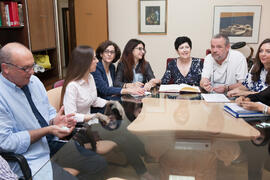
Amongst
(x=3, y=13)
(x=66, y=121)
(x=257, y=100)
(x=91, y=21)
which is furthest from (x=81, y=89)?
(x=91, y=21)

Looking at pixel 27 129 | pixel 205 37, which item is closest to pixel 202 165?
pixel 27 129

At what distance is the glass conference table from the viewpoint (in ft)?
3.95

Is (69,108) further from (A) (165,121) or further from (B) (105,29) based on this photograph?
(B) (105,29)

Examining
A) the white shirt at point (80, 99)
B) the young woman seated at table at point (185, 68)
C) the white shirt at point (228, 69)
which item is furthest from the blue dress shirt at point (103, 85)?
the white shirt at point (228, 69)

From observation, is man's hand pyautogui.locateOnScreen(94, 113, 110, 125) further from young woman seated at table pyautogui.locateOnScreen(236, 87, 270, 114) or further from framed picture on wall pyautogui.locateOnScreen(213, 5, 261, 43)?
framed picture on wall pyautogui.locateOnScreen(213, 5, 261, 43)

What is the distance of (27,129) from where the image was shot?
4.94 ft

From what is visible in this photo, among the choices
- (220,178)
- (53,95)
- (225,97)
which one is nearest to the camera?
(220,178)

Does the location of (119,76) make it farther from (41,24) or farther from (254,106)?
(41,24)

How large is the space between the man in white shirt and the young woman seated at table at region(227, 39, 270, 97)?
1.59ft

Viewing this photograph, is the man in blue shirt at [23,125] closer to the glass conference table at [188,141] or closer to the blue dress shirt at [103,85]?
the glass conference table at [188,141]

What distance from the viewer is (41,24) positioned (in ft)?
12.5

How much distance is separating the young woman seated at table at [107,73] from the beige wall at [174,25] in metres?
1.88

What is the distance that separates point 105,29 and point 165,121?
3190 millimetres

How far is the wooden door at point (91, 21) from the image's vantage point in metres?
4.47
